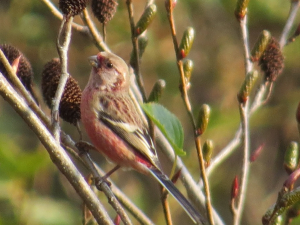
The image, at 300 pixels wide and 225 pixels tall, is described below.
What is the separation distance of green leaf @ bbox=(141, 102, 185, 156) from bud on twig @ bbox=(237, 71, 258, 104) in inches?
26.7

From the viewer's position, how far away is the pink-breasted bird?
4723mm

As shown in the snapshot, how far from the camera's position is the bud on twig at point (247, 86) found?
3354 millimetres

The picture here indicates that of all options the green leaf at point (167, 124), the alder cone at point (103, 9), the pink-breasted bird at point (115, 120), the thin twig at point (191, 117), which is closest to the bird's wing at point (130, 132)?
the pink-breasted bird at point (115, 120)

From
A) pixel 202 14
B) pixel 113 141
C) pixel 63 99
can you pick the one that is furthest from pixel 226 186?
pixel 63 99

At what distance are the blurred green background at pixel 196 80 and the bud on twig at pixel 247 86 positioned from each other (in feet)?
9.03

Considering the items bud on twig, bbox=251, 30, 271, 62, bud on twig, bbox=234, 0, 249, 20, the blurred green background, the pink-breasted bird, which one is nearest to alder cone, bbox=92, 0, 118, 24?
the pink-breasted bird

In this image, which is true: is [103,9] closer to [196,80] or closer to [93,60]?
[93,60]

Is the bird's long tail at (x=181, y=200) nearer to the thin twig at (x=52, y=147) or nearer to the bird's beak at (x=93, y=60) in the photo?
the thin twig at (x=52, y=147)

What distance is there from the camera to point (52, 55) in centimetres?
797

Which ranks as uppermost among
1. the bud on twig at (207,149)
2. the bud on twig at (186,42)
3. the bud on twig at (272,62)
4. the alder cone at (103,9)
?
the alder cone at (103,9)

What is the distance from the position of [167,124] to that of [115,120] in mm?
2156

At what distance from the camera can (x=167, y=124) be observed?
288cm

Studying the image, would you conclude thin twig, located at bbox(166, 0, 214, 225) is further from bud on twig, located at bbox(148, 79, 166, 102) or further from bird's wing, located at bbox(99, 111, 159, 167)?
bird's wing, located at bbox(99, 111, 159, 167)

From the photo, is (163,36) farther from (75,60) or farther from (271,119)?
(271,119)
